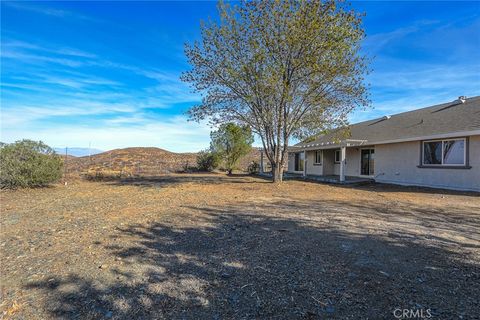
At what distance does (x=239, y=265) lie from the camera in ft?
12.5

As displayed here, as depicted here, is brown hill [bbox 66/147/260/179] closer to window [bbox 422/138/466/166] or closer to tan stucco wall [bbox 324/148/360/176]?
tan stucco wall [bbox 324/148/360/176]

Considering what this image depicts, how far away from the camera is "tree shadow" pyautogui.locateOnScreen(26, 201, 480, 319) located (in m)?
2.77

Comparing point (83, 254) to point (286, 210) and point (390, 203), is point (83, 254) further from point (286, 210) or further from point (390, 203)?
point (390, 203)

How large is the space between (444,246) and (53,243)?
6.24m

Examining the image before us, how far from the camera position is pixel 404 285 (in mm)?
3127

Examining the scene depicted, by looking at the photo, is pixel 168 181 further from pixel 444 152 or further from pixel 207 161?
pixel 444 152

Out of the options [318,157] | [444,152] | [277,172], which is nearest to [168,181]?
[277,172]

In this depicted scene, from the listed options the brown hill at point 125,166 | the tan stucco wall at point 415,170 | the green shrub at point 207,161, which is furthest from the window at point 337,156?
the brown hill at point 125,166

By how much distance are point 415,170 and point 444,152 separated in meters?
1.60

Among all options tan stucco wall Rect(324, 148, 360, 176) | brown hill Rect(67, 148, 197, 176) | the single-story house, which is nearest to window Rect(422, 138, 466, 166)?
the single-story house

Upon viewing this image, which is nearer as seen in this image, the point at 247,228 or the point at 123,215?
the point at 247,228

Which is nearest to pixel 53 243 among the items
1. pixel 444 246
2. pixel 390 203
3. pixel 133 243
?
pixel 133 243

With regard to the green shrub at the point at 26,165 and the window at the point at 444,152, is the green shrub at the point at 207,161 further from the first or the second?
the window at the point at 444,152

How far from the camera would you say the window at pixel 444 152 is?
11.9m
